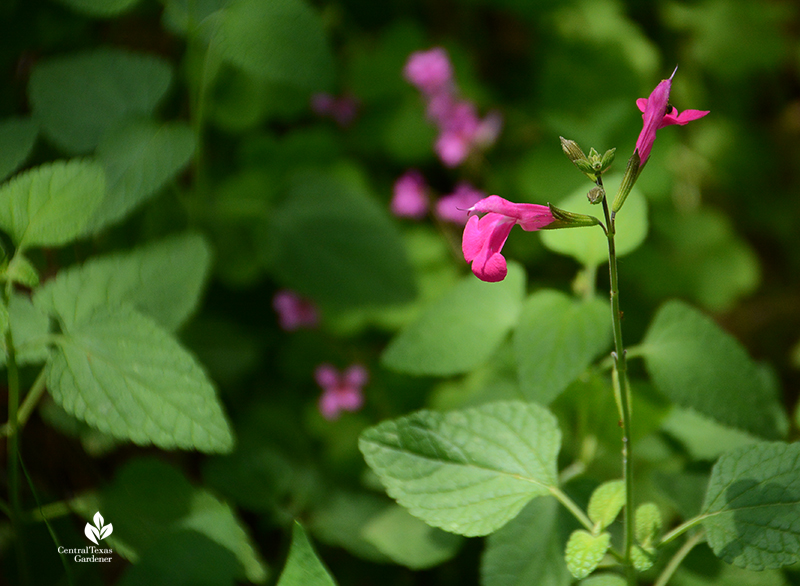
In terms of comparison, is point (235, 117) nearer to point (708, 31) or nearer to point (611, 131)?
point (611, 131)

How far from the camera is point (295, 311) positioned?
2021 mm

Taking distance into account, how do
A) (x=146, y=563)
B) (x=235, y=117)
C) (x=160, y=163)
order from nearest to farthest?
(x=146, y=563) < (x=160, y=163) < (x=235, y=117)

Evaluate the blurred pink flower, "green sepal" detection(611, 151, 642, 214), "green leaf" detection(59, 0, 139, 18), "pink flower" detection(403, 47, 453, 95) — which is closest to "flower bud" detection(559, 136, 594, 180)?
"green sepal" detection(611, 151, 642, 214)

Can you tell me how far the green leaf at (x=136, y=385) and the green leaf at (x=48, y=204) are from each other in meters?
0.19

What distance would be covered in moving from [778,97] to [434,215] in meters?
2.02

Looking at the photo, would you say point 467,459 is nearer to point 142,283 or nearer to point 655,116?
point 655,116

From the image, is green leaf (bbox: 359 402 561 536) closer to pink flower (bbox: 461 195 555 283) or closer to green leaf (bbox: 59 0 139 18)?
pink flower (bbox: 461 195 555 283)

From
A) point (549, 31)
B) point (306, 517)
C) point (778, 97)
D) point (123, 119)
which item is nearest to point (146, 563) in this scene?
point (306, 517)

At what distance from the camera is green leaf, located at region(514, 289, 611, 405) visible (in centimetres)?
116

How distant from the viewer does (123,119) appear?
1.63 metres

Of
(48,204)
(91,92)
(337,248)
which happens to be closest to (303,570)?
(48,204)

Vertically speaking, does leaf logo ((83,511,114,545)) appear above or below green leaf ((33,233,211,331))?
below

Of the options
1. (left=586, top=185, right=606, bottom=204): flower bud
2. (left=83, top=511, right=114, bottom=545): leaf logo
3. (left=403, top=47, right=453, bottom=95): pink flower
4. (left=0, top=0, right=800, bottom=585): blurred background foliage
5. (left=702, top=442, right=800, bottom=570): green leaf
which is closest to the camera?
(left=586, top=185, right=606, bottom=204): flower bud

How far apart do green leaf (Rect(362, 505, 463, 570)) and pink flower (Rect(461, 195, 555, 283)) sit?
2.69ft
